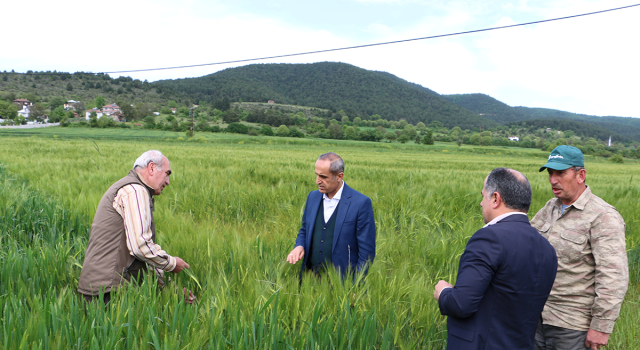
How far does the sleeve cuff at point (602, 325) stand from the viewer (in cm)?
224

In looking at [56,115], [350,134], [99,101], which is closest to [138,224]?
[350,134]

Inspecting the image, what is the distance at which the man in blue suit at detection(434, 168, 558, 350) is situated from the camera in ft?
5.44

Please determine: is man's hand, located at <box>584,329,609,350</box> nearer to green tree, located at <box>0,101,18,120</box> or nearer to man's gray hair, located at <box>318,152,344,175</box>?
man's gray hair, located at <box>318,152,344,175</box>

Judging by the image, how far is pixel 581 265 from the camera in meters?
2.42

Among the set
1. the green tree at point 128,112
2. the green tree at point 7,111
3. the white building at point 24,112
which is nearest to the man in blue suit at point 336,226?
the green tree at point 7,111

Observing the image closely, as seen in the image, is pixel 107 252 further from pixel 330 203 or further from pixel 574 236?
pixel 574 236

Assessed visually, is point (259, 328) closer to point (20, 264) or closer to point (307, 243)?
point (307, 243)

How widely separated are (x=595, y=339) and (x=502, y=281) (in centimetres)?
129

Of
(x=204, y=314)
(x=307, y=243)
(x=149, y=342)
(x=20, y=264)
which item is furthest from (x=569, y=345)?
(x=20, y=264)

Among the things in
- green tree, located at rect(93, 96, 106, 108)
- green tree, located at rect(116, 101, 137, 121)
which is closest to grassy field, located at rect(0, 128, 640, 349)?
green tree, located at rect(116, 101, 137, 121)

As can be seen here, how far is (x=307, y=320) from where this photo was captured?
6.25 ft

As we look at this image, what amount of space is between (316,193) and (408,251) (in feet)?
4.95


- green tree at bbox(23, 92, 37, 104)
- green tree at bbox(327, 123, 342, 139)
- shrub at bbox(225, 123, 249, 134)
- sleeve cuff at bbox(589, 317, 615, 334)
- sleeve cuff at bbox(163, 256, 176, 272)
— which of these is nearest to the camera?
sleeve cuff at bbox(589, 317, 615, 334)

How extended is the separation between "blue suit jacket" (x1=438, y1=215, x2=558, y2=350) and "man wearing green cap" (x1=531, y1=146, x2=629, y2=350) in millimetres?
840
